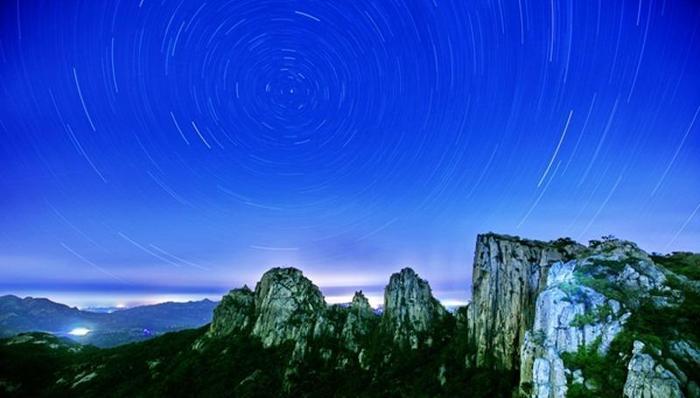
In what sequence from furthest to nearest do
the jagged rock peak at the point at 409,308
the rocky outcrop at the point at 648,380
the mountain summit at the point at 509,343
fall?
the jagged rock peak at the point at 409,308 → the mountain summit at the point at 509,343 → the rocky outcrop at the point at 648,380

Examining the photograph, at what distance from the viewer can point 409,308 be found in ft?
604

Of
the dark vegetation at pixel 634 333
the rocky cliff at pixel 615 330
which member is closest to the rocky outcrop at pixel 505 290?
the rocky cliff at pixel 615 330

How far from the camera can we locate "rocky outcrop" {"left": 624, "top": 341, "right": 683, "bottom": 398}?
142ft

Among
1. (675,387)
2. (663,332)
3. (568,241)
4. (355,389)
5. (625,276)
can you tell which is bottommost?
(355,389)

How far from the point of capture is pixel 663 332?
51594 mm

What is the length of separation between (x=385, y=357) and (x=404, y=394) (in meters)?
35.0

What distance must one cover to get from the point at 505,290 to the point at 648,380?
7442cm

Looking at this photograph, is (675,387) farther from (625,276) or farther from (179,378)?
(179,378)

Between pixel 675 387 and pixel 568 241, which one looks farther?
pixel 568 241

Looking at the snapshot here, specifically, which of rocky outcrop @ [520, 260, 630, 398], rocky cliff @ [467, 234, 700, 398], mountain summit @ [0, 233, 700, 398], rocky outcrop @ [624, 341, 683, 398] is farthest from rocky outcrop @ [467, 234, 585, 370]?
rocky outcrop @ [624, 341, 683, 398]

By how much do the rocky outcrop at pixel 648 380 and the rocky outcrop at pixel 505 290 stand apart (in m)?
59.4

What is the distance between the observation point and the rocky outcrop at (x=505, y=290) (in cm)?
10906

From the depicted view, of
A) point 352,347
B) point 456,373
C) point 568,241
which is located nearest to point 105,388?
point 352,347

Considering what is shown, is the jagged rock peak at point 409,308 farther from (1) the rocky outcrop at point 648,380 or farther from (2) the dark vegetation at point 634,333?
(1) the rocky outcrop at point 648,380
